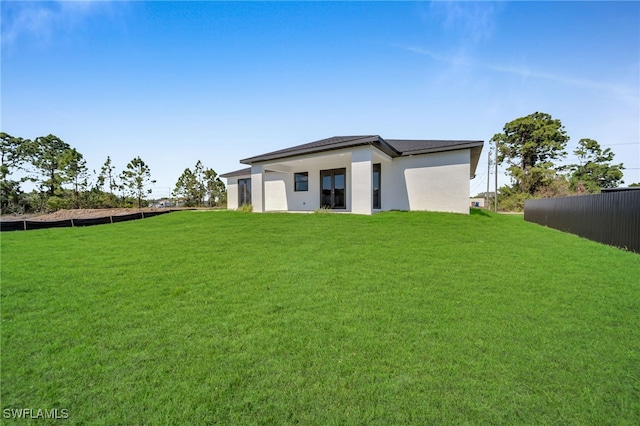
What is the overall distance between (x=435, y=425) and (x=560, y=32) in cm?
1292

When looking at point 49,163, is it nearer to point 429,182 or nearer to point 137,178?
point 137,178

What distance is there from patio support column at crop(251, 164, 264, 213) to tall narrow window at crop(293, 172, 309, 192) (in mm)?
2917

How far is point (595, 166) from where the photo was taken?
36875 mm

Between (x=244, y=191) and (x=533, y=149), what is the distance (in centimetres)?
3351

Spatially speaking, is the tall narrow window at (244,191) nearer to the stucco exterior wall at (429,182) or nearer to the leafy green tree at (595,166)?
the stucco exterior wall at (429,182)

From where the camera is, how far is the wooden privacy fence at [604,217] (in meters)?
6.76

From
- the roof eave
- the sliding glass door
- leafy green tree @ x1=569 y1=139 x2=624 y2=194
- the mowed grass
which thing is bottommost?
the mowed grass

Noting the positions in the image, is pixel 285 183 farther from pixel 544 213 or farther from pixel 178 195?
pixel 178 195

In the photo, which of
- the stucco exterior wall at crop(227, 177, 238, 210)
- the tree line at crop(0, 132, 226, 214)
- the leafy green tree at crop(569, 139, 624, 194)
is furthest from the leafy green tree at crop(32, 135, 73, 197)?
the leafy green tree at crop(569, 139, 624, 194)

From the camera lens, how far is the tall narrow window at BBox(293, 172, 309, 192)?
1611 cm

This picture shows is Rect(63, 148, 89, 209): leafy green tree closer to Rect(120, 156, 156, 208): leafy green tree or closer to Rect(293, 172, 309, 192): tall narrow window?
Rect(120, 156, 156, 208): leafy green tree

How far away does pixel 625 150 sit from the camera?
36.8m

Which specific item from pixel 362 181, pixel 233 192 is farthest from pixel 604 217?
pixel 233 192

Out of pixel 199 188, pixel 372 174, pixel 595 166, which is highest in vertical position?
pixel 595 166
